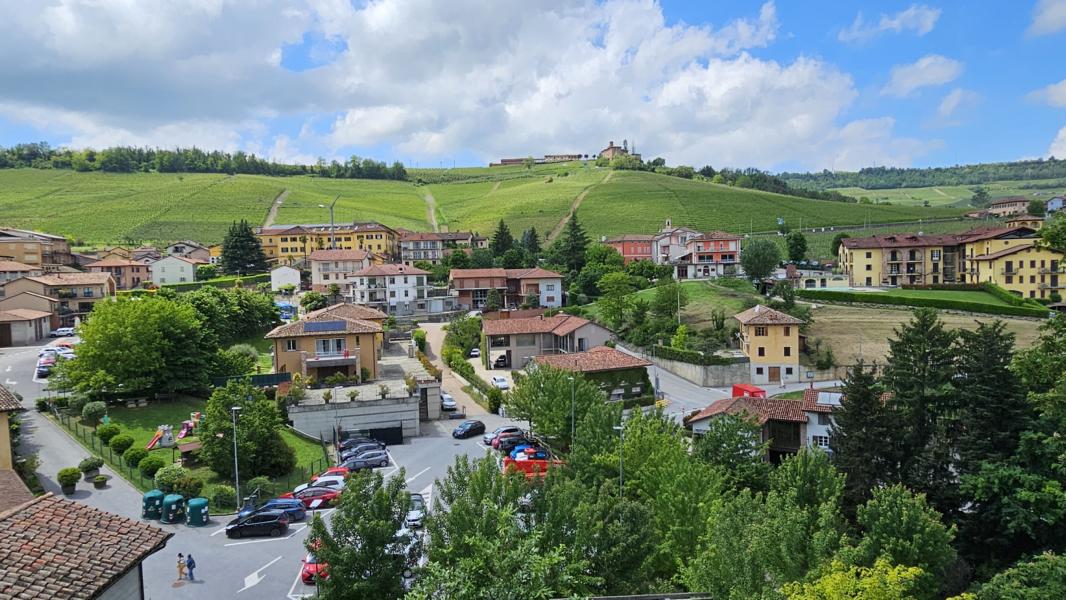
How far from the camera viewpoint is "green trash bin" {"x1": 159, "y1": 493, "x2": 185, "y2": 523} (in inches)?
1225

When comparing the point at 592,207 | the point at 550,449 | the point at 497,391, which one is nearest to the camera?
the point at 550,449

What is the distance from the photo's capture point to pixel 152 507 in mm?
31406

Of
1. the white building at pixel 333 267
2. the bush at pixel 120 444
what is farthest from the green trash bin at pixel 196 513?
the white building at pixel 333 267

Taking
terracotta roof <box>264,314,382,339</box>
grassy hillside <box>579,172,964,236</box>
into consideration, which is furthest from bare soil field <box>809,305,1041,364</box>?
grassy hillside <box>579,172,964,236</box>

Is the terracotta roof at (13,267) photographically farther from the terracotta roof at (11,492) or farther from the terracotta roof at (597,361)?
the terracotta roof at (11,492)

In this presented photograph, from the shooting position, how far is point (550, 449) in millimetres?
39469

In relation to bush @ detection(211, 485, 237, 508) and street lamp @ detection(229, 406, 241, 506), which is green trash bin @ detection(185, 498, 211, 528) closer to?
bush @ detection(211, 485, 237, 508)

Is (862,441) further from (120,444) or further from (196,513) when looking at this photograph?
(120,444)

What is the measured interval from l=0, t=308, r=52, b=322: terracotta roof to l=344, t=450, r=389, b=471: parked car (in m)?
46.2

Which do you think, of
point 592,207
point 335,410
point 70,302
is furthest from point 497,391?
point 592,207

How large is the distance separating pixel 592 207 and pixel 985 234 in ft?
267

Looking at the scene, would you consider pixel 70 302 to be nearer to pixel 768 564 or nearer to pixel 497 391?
pixel 497 391

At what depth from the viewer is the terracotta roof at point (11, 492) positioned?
22.3m

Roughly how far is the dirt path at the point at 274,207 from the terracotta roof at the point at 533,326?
322 ft
